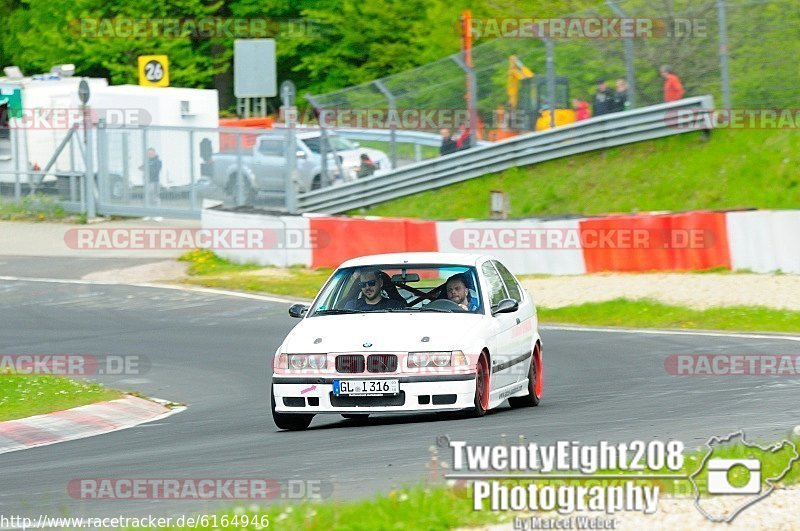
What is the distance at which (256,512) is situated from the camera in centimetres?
698

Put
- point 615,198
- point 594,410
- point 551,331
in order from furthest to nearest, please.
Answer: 1. point 615,198
2. point 551,331
3. point 594,410

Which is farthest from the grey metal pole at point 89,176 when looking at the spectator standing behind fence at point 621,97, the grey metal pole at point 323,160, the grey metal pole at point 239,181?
the spectator standing behind fence at point 621,97

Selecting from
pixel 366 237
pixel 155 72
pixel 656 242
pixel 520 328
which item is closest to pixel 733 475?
pixel 520 328

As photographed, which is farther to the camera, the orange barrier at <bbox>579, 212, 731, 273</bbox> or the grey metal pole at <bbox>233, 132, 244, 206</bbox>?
the grey metal pole at <bbox>233, 132, 244, 206</bbox>

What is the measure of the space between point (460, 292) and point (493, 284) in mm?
515

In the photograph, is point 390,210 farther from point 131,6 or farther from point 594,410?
point 131,6

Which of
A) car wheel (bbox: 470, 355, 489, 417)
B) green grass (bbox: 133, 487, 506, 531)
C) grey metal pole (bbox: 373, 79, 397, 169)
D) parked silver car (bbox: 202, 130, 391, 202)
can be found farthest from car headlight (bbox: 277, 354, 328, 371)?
parked silver car (bbox: 202, 130, 391, 202)

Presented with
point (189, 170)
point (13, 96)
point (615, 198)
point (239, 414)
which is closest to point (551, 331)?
point (239, 414)

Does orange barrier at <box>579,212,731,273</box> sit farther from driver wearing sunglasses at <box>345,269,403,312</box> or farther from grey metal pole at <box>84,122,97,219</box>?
grey metal pole at <box>84,122,97,219</box>

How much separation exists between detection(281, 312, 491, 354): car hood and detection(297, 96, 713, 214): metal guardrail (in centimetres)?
1654

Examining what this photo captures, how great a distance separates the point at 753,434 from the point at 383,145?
21.5 metres

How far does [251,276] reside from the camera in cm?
2570

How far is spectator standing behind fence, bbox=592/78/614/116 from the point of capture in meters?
27.7

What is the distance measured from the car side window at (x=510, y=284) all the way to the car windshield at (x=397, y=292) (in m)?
0.70
